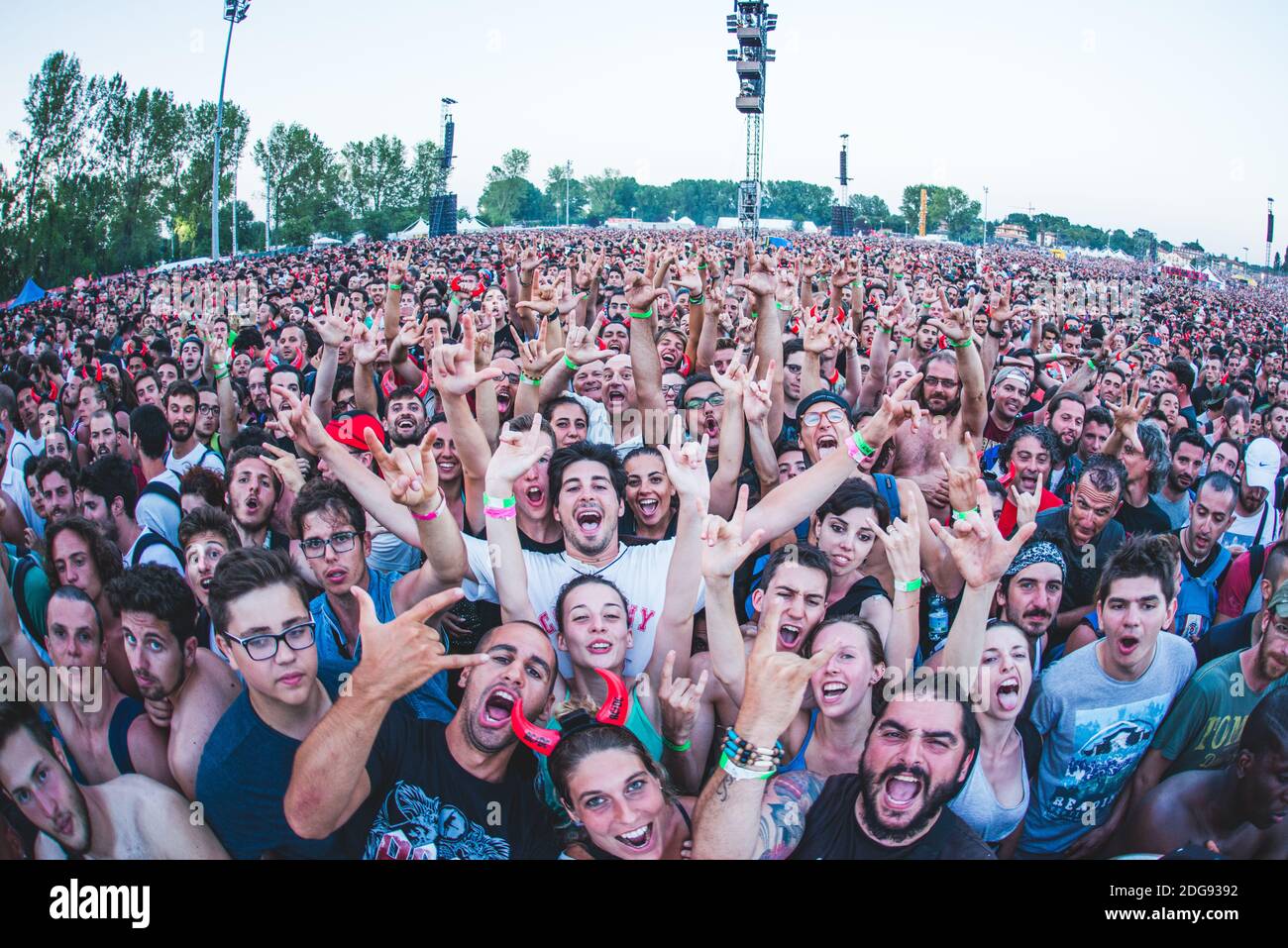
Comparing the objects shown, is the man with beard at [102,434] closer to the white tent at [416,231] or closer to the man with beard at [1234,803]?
the man with beard at [1234,803]

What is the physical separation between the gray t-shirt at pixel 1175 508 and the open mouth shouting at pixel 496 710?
3581 mm

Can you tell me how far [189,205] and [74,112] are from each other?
1137 centimetres

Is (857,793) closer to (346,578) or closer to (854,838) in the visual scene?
(854,838)

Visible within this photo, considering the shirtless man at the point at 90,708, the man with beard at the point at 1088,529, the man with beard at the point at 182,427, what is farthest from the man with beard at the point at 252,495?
the man with beard at the point at 1088,529

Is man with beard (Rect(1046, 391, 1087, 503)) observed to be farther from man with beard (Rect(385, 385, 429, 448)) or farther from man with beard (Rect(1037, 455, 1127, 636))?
man with beard (Rect(385, 385, 429, 448))

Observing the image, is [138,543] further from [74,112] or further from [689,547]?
[74,112]

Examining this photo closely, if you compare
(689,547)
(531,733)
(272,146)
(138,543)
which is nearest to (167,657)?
(138,543)

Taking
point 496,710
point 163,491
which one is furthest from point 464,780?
point 163,491

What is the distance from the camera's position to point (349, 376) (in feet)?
18.0

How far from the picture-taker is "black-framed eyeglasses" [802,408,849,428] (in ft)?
13.7

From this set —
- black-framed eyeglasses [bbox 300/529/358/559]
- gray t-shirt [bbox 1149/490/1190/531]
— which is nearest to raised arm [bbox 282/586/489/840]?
black-framed eyeglasses [bbox 300/529/358/559]

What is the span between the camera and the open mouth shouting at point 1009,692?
2.74 m

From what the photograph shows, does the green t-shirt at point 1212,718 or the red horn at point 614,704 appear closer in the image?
the red horn at point 614,704

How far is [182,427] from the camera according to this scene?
484cm
